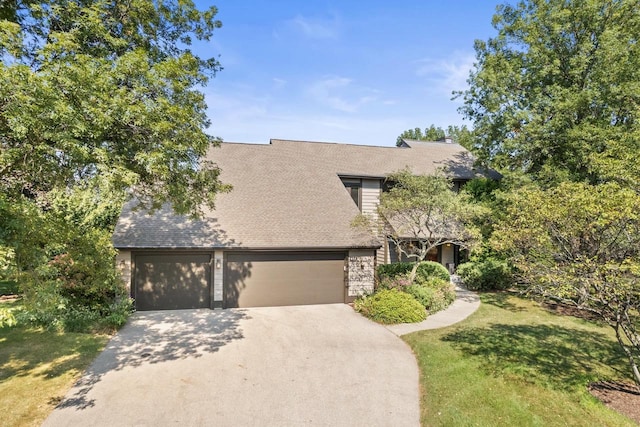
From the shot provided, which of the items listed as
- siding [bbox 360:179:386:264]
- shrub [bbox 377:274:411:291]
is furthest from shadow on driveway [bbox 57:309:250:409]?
siding [bbox 360:179:386:264]

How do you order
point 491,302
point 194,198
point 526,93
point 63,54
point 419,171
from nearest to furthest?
1. point 63,54
2. point 194,198
3. point 491,302
4. point 526,93
5. point 419,171

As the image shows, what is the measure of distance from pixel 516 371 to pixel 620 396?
179 centimetres

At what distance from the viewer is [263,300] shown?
14.2 meters

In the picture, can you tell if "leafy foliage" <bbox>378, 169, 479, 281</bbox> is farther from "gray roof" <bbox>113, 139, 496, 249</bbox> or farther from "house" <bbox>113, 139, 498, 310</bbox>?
"gray roof" <bbox>113, 139, 496, 249</bbox>

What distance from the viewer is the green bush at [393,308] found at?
12.2 m

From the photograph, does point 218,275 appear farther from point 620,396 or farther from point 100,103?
point 620,396

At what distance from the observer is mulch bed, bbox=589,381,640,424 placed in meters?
6.25

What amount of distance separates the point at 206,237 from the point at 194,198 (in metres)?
3.94

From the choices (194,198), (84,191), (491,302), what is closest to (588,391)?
(491,302)

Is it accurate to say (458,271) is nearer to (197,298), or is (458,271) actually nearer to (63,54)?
(197,298)

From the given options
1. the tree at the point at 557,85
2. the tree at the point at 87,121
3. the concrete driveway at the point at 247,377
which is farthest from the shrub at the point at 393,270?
the tree at the point at 87,121

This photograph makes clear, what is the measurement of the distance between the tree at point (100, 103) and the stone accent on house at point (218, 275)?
3790mm

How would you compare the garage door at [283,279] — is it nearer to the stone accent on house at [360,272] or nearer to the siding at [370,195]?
the stone accent on house at [360,272]

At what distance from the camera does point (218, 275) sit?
13.7 metres
